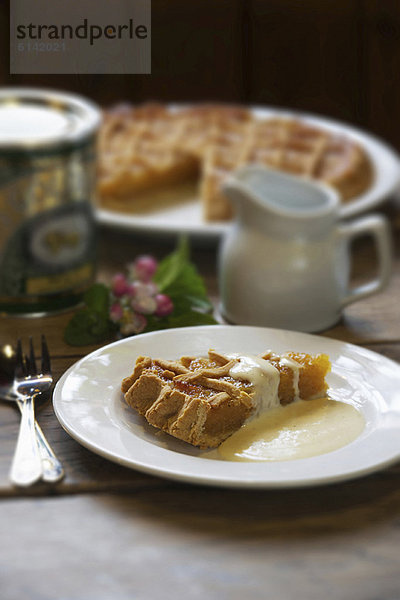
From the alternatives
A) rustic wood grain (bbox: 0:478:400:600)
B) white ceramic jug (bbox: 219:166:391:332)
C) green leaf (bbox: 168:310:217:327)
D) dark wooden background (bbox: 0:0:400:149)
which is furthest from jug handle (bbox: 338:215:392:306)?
dark wooden background (bbox: 0:0:400:149)

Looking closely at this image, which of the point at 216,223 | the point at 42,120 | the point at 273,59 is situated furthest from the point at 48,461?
the point at 273,59

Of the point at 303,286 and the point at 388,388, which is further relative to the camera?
the point at 303,286

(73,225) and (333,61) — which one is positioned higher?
(333,61)

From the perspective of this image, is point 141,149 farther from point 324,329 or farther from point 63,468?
point 63,468

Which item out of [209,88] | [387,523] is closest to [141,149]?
[209,88]

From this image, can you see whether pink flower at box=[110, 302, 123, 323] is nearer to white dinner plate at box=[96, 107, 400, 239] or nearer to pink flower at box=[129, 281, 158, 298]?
pink flower at box=[129, 281, 158, 298]

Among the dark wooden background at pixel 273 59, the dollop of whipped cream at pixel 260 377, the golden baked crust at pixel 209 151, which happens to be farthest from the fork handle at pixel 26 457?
the dark wooden background at pixel 273 59

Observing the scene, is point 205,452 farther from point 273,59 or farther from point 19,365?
point 273,59
